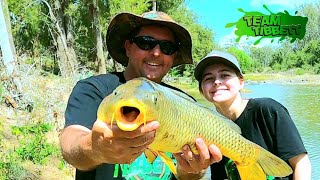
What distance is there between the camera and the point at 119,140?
1.55 meters

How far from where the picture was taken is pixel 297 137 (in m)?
3.22

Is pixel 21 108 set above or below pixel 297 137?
below

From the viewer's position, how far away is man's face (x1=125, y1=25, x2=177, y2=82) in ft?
9.29

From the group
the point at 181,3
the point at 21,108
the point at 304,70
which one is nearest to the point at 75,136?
the point at 21,108

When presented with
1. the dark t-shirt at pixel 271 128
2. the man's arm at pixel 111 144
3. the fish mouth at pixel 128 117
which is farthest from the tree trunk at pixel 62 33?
the fish mouth at pixel 128 117

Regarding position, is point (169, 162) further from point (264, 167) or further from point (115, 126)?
point (115, 126)

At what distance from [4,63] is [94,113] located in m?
8.45

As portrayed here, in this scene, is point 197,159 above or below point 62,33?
below

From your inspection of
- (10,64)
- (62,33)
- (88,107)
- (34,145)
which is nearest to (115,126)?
(88,107)

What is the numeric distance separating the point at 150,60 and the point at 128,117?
144cm

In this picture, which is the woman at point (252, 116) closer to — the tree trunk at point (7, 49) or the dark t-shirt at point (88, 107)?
the dark t-shirt at point (88, 107)

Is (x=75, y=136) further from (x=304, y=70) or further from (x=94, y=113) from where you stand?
(x=304, y=70)

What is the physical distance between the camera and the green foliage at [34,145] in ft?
24.1

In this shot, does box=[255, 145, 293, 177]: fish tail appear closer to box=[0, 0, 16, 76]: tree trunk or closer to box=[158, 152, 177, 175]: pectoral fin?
box=[158, 152, 177, 175]: pectoral fin
